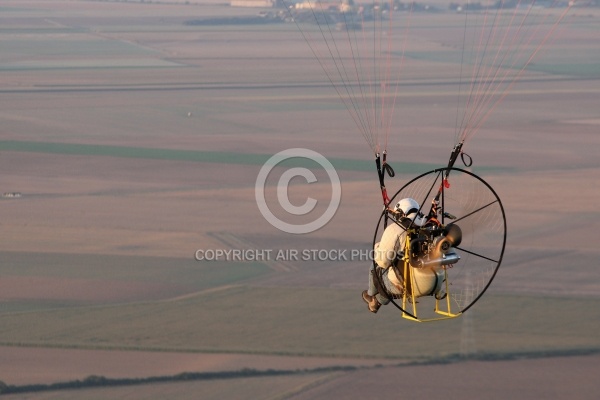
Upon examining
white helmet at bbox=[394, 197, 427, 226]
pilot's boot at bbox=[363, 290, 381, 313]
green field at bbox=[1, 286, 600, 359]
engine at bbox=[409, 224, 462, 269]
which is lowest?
green field at bbox=[1, 286, 600, 359]

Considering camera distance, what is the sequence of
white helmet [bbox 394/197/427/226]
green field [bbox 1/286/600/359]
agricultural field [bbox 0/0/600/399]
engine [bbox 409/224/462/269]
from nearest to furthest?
engine [bbox 409/224/462/269], white helmet [bbox 394/197/427/226], agricultural field [bbox 0/0/600/399], green field [bbox 1/286/600/359]

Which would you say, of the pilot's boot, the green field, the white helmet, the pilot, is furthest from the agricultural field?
the white helmet

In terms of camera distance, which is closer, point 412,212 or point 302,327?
point 412,212

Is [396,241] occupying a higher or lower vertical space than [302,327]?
higher

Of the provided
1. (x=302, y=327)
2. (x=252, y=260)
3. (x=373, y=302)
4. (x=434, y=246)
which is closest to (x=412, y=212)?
(x=434, y=246)

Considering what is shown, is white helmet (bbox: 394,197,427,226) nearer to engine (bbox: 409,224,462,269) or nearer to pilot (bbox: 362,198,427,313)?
pilot (bbox: 362,198,427,313)

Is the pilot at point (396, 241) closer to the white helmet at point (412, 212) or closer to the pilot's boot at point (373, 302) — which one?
the white helmet at point (412, 212)

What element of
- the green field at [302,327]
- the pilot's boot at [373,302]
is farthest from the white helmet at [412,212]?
the green field at [302,327]

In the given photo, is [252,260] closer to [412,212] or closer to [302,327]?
[302,327]
